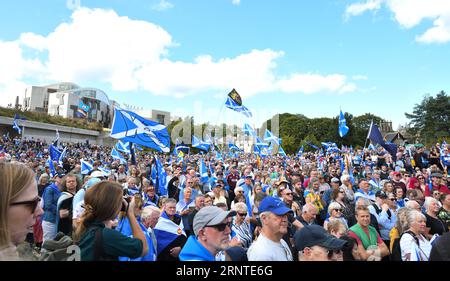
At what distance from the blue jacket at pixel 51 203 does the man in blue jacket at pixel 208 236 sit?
3.69 metres

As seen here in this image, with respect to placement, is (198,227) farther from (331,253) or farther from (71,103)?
(71,103)

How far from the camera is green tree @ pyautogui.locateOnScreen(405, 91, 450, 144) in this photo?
5331cm

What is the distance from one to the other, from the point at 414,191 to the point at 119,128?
791 cm

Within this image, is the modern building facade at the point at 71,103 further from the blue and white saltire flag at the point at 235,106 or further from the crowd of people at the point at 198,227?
the crowd of people at the point at 198,227

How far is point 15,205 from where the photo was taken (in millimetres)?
1591

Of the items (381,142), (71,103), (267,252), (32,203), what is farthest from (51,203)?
(71,103)

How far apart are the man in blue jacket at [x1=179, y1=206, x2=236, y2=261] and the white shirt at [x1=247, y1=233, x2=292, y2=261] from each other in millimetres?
286

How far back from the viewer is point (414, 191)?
700 centimetres

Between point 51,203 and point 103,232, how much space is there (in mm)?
3734

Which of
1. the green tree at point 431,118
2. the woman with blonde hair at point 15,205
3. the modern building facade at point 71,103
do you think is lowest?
the woman with blonde hair at point 15,205

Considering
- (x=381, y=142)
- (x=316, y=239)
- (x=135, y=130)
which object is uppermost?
(x=381, y=142)

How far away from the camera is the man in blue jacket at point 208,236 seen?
7.99 ft

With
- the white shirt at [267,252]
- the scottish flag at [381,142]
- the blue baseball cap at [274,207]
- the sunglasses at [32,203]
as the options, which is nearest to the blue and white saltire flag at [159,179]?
the blue baseball cap at [274,207]

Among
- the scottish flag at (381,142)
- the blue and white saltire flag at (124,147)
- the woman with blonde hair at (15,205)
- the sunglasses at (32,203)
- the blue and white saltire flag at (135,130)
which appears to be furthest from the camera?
the blue and white saltire flag at (124,147)
